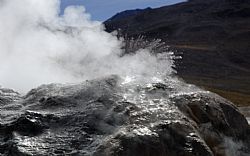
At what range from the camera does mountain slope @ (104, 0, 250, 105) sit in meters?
78.8

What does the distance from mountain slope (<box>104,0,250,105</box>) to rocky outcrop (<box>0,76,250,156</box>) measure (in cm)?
4938

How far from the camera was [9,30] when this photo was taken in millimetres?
17594

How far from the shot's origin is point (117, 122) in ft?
29.1

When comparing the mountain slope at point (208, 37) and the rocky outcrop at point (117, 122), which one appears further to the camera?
the mountain slope at point (208, 37)

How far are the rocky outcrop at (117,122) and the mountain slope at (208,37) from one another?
49.4 meters

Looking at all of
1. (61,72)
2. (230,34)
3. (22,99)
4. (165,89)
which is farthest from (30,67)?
(230,34)

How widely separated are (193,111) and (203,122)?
27 cm

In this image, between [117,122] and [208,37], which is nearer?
[117,122]

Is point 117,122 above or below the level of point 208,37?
above

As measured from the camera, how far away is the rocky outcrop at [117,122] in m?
8.43

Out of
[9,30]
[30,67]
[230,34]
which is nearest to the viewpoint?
[30,67]

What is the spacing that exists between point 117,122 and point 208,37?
10798 centimetres

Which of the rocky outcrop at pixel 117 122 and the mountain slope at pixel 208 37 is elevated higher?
the rocky outcrop at pixel 117 122

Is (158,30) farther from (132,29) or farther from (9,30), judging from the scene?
(9,30)
